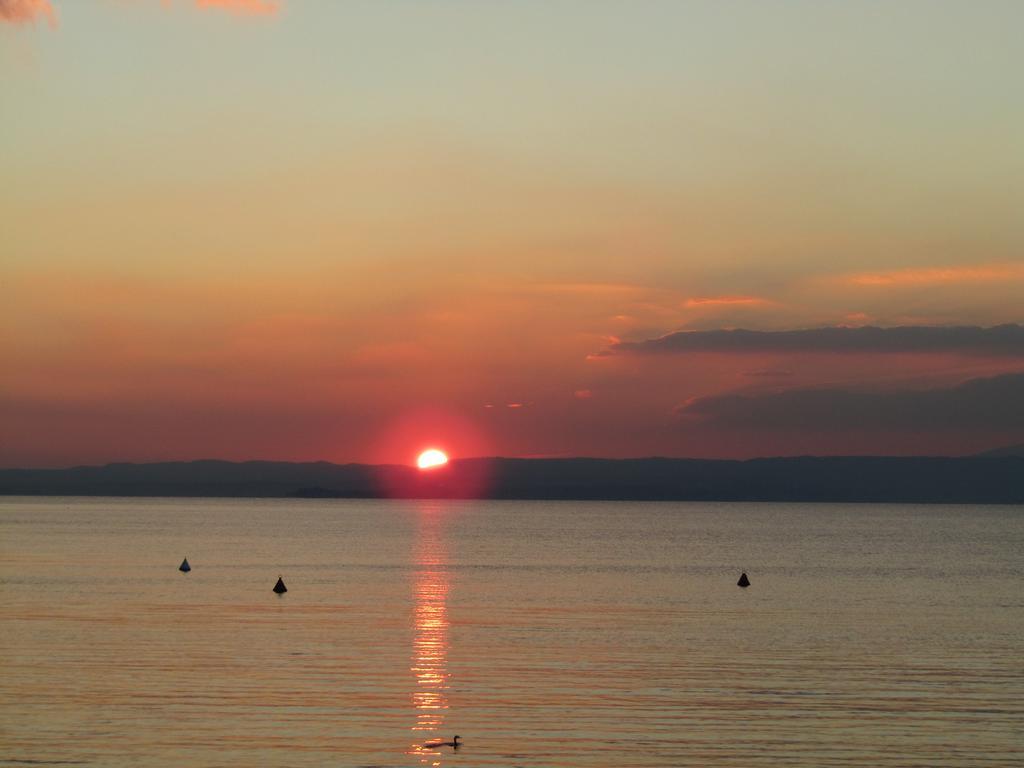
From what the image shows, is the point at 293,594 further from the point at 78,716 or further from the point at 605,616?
the point at 78,716

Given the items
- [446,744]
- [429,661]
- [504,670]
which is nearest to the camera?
[446,744]

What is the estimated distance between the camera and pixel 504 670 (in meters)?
46.8

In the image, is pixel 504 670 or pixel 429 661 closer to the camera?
pixel 504 670

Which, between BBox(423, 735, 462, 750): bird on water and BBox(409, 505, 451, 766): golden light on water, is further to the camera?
BBox(409, 505, 451, 766): golden light on water

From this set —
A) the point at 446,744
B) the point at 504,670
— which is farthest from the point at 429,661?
the point at 446,744

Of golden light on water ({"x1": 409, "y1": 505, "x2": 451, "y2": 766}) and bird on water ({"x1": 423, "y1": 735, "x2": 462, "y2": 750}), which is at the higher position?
golden light on water ({"x1": 409, "y1": 505, "x2": 451, "y2": 766})

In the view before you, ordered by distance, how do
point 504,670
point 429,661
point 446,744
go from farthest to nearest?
point 429,661 < point 504,670 < point 446,744

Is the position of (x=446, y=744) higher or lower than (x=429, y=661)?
lower

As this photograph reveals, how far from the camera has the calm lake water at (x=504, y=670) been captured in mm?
33906

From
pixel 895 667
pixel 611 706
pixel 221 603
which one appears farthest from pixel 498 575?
pixel 611 706

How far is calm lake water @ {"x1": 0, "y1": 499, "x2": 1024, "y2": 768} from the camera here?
33906 mm

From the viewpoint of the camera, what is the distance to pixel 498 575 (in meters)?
103

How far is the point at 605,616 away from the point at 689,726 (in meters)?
31.6

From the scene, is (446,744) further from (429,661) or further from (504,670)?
(429,661)
